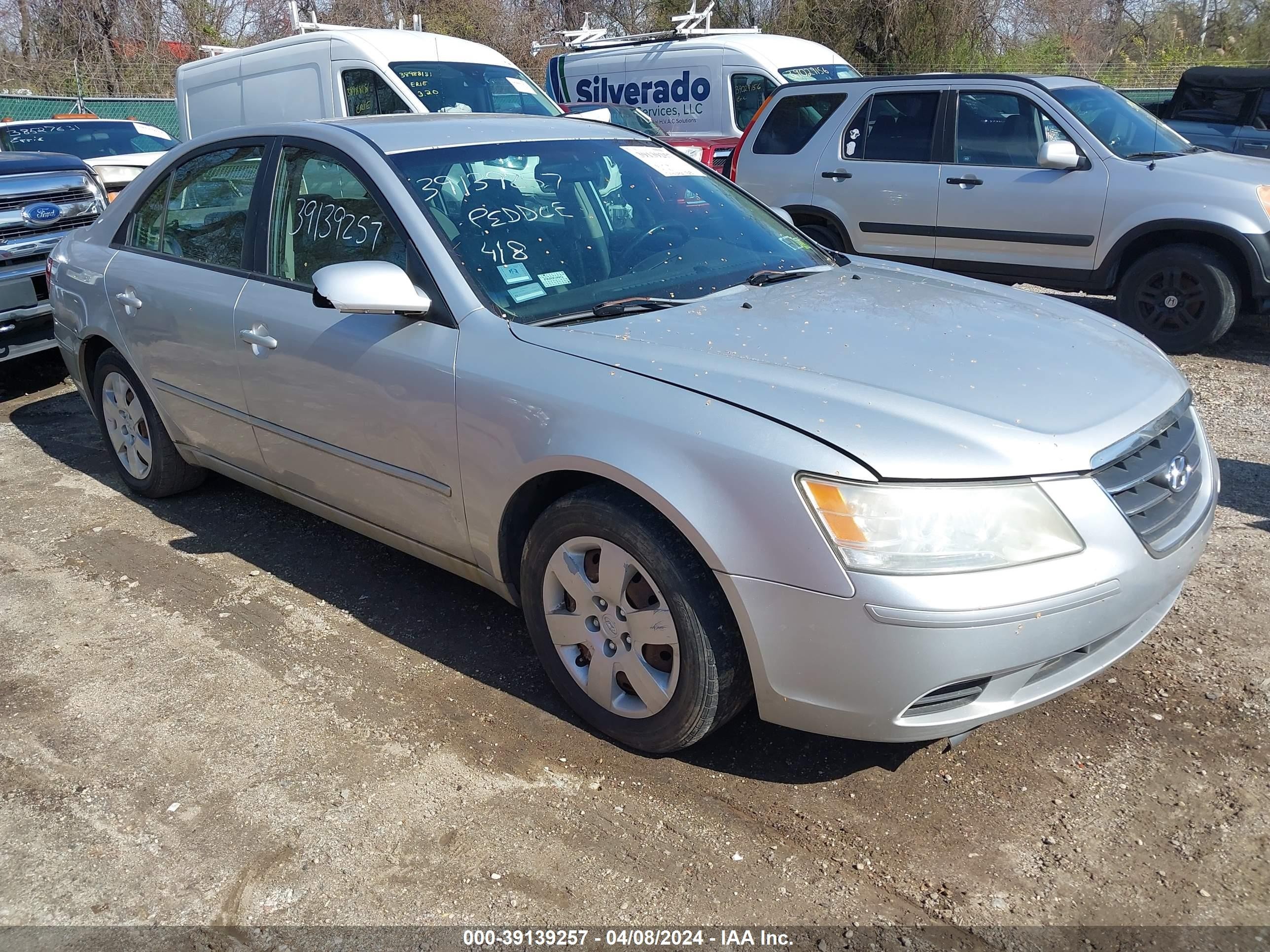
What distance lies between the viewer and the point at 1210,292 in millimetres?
6988

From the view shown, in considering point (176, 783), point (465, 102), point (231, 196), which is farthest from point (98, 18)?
point (176, 783)

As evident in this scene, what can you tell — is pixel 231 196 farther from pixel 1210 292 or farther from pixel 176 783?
pixel 1210 292

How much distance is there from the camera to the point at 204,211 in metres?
4.35

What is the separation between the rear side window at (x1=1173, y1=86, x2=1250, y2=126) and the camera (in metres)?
11.8

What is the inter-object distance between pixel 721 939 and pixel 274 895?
1075 millimetres

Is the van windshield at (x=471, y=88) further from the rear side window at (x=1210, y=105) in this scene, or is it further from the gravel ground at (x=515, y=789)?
the rear side window at (x=1210, y=105)

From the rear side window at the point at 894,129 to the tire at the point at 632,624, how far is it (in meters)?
6.24

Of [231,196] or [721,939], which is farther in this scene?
[231,196]

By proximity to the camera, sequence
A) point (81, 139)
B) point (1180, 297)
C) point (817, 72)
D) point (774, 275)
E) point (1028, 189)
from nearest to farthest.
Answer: point (774, 275) < point (1180, 297) < point (1028, 189) < point (81, 139) < point (817, 72)

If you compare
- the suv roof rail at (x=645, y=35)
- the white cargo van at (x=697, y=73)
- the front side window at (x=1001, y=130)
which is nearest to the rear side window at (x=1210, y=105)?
the white cargo van at (x=697, y=73)

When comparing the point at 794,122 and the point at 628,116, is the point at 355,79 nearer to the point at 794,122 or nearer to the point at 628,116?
the point at 794,122

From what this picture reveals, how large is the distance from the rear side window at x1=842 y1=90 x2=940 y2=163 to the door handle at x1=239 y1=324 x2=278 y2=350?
5.89 metres

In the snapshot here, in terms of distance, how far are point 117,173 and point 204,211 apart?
8.74m

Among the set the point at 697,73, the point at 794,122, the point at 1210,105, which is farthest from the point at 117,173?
the point at 1210,105
